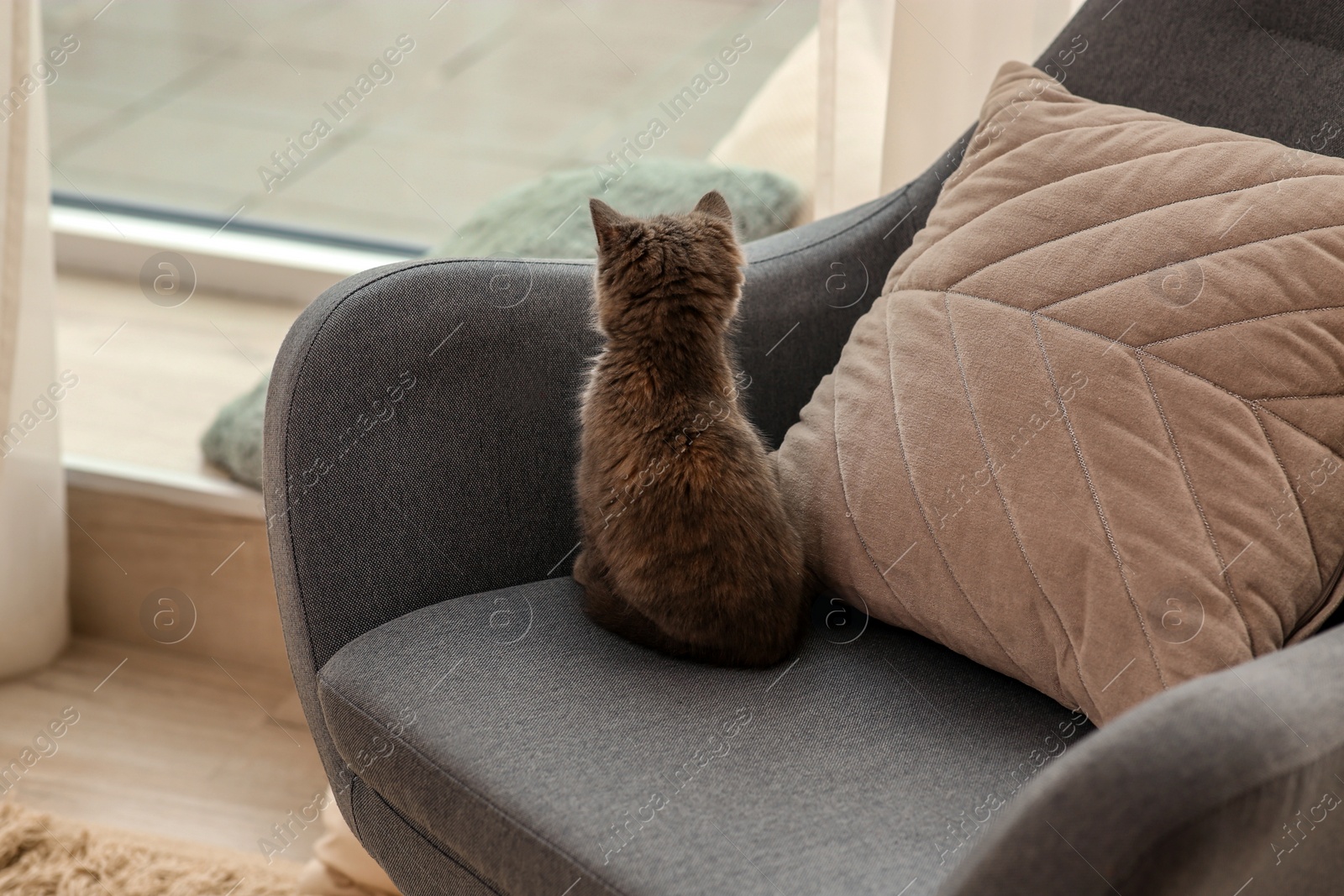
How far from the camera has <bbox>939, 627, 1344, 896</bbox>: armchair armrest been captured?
1.84ft

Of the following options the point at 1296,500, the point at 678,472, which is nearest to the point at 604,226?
the point at 678,472

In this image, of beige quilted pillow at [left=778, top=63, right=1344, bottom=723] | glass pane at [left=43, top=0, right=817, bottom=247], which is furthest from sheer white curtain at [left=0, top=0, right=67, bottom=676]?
beige quilted pillow at [left=778, top=63, right=1344, bottom=723]

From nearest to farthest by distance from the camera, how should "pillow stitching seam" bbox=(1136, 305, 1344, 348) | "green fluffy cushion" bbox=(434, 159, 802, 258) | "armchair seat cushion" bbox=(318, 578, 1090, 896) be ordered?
"armchair seat cushion" bbox=(318, 578, 1090, 896)
"pillow stitching seam" bbox=(1136, 305, 1344, 348)
"green fluffy cushion" bbox=(434, 159, 802, 258)

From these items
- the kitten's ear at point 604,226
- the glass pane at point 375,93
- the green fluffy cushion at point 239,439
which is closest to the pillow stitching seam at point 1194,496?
the kitten's ear at point 604,226

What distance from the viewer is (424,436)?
1.06 m

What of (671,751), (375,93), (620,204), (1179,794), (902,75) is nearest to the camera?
(1179,794)

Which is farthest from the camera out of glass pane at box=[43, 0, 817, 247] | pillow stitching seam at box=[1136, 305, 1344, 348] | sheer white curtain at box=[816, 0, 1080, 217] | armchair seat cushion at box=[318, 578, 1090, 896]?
glass pane at box=[43, 0, 817, 247]

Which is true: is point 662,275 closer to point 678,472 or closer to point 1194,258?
point 678,472

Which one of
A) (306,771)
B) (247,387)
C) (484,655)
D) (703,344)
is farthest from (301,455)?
(247,387)

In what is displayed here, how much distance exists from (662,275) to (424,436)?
280 millimetres

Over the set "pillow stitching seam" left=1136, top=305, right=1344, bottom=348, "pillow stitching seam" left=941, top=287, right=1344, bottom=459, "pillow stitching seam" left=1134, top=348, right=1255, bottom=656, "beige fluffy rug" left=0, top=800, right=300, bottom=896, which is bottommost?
"beige fluffy rug" left=0, top=800, right=300, bottom=896

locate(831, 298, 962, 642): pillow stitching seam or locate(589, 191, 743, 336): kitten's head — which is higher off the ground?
locate(589, 191, 743, 336): kitten's head

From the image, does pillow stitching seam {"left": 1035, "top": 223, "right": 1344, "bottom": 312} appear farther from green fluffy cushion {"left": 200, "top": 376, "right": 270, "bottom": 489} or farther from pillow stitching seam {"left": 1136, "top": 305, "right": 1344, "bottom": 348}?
green fluffy cushion {"left": 200, "top": 376, "right": 270, "bottom": 489}

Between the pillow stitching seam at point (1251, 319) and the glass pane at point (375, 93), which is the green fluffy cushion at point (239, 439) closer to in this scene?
the glass pane at point (375, 93)
